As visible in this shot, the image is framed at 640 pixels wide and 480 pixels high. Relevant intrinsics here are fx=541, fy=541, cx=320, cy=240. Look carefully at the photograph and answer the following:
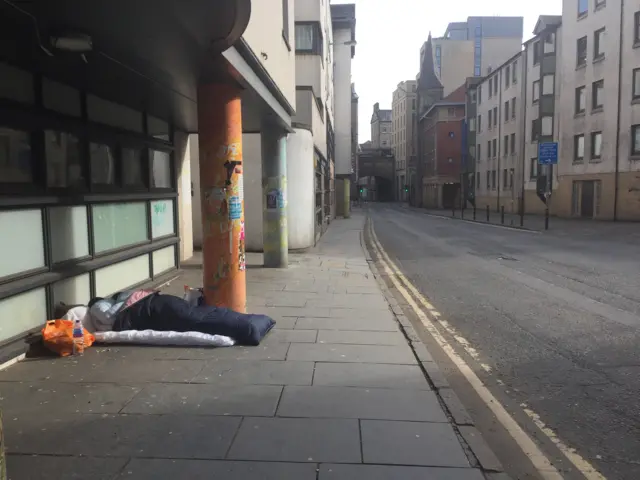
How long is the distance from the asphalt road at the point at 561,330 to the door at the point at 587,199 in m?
19.5

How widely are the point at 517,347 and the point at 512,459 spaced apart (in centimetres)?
296

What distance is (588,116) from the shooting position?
3419cm

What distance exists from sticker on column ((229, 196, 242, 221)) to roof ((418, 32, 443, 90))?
75931 mm

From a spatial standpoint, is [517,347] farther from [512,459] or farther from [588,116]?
[588,116]

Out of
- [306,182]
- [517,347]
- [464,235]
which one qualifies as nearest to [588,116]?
[464,235]

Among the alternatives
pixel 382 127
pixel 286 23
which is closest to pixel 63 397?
pixel 286 23

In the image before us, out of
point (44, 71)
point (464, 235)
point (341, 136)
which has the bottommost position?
point (464, 235)

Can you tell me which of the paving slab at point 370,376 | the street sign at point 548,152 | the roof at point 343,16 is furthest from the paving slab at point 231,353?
the roof at point 343,16

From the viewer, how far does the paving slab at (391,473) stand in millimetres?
3236

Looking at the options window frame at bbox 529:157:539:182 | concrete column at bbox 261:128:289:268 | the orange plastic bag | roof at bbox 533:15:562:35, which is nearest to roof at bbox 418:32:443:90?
roof at bbox 533:15:562:35

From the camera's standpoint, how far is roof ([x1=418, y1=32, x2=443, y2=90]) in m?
78.1

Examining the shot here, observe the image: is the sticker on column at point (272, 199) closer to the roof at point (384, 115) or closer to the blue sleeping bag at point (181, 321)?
the blue sleeping bag at point (181, 321)

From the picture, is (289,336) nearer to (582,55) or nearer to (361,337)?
(361,337)

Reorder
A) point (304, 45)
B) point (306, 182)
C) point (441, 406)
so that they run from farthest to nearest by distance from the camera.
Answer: point (304, 45) → point (306, 182) → point (441, 406)
